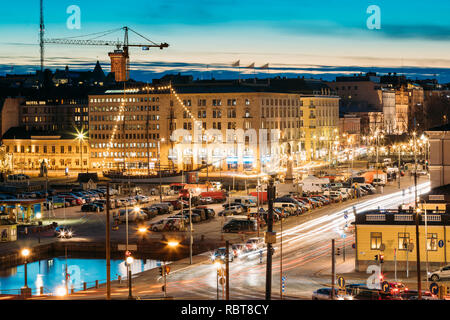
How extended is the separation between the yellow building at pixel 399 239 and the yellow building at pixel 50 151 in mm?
84314

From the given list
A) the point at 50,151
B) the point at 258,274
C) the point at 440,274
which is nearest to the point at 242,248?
the point at 258,274

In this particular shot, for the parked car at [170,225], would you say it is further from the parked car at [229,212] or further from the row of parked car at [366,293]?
the row of parked car at [366,293]

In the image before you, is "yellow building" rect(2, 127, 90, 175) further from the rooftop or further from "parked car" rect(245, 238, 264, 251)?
"parked car" rect(245, 238, 264, 251)

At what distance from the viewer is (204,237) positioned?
4647 cm

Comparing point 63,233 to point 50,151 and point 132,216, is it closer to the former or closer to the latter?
point 132,216

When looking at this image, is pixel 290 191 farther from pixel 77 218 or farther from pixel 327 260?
pixel 327 260

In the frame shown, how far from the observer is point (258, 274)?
1346 inches

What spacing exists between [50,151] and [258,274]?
88.7m

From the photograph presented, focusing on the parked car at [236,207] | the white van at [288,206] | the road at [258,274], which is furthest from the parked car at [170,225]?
the white van at [288,206]

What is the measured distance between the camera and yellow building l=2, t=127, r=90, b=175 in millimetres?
117062

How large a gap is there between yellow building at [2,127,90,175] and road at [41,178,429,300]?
238 feet

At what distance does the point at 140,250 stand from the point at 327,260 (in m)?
12.9

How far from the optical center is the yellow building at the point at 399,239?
112 feet
